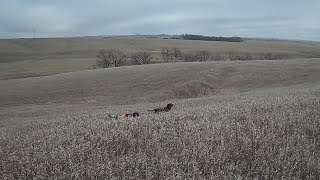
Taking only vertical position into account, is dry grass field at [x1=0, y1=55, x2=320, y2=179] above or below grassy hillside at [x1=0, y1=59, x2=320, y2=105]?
above

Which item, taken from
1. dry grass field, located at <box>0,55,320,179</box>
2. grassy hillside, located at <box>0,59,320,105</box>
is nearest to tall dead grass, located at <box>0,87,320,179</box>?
dry grass field, located at <box>0,55,320,179</box>

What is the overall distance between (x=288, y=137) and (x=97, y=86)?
4385 cm

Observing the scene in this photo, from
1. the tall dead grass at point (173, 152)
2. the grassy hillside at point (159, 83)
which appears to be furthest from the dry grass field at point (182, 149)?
the grassy hillside at point (159, 83)

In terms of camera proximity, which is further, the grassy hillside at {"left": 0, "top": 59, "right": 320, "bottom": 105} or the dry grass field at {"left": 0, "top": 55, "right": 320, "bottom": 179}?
the grassy hillside at {"left": 0, "top": 59, "right": 320, "bottom": 105}

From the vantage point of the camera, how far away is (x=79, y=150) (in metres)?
4.71

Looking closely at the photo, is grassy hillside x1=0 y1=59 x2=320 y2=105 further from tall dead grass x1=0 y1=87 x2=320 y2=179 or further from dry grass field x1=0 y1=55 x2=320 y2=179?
tall dead grass x1=0 y1=87 x2=320 y2=179

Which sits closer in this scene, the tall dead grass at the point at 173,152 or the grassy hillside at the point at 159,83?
the tall dead grass at the point at 173,152

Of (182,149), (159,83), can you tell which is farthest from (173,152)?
(159,83)

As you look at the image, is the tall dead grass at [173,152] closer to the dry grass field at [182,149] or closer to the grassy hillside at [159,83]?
the dry grass field at [182,149]

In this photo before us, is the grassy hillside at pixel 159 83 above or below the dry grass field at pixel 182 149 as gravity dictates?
below

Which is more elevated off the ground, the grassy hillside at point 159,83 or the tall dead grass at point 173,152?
the tall dead grass at point 173,152

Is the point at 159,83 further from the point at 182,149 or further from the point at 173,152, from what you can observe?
the point at 173,152

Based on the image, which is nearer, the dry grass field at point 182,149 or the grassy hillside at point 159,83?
the dry grass field at point 182,149

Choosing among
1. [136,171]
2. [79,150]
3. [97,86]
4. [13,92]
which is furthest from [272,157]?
[13,92]
